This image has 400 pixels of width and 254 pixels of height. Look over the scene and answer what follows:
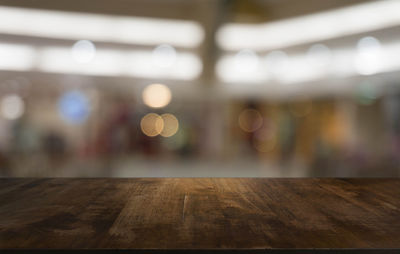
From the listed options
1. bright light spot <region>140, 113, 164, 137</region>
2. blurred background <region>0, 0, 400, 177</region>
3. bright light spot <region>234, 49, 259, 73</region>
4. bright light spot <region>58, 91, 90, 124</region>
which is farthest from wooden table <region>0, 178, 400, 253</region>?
→ bright light spot <region>234, 49, 259, 73</region>

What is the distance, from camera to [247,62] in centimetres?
581

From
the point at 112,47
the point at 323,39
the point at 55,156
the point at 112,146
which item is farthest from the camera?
the point at 323,39

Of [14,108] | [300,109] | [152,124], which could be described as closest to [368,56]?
[300,109]

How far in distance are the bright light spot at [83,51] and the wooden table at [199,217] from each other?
5.38 m

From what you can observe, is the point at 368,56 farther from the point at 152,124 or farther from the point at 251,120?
the point at 152,124

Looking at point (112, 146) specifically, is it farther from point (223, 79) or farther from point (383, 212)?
point (383, 212)

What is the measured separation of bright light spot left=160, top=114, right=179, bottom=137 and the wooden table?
5213 mm

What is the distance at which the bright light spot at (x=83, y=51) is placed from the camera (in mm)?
5820

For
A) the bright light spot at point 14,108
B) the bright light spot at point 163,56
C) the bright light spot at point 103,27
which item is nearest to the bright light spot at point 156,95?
the bright light spot at point 163,56

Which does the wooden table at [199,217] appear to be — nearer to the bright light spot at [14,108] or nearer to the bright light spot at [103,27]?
the bright light spot at [103,27]

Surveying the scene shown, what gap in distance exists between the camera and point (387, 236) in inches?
16.8

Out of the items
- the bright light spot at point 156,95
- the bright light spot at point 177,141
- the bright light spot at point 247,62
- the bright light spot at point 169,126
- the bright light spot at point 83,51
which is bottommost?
the bright light spot at point 177,141

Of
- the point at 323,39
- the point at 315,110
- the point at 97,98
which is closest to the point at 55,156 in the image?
the point at 97,98

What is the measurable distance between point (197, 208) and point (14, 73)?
18.4ft
